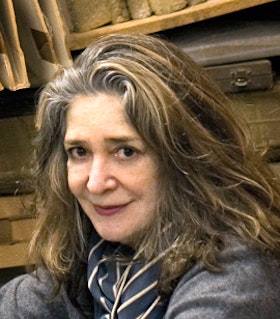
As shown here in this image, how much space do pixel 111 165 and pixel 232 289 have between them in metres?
0.31

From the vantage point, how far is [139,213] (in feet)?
4.78

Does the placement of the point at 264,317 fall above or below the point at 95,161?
below

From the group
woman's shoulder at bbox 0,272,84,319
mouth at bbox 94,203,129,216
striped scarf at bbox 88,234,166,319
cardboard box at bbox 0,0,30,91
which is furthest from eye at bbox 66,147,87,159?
cardboard box at bbox 0,0,30,91

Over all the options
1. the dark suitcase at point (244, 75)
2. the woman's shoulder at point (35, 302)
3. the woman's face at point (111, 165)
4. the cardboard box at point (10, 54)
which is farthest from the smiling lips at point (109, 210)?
the dark suitcase at point (244, 75)

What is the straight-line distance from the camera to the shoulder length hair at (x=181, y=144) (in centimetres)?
140

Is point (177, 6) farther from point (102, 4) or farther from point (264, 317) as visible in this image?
point (264, 317)

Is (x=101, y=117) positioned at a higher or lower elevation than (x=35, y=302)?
higher

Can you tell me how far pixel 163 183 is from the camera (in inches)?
57.0

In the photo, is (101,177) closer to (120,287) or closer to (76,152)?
(76,152)

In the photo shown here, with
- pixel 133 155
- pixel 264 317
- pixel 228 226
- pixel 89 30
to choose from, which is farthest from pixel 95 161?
pixel 89 30

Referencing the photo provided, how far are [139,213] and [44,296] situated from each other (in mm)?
394

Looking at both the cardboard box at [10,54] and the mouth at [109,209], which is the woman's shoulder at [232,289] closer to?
the mouth at [109,209]

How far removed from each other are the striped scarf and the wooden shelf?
871 mm

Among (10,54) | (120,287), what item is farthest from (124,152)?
(10,54)
